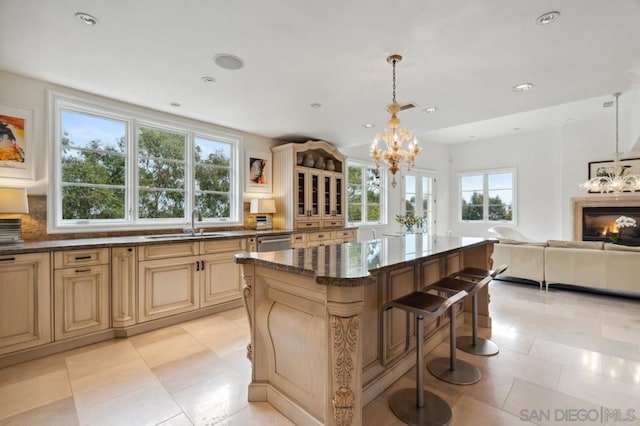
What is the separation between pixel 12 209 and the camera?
269cm

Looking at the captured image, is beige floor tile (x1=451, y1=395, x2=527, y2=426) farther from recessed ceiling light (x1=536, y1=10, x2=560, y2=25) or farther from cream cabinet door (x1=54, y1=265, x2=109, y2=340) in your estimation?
cream cabinet door (x1=54, y1=265, x2=109, y2=340)

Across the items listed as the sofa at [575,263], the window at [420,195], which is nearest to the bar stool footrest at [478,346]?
the sofa at [575,263]

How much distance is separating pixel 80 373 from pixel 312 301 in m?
2.12

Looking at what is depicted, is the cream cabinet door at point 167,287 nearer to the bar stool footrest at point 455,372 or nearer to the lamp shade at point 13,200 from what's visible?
the lamp shade at point 13,200

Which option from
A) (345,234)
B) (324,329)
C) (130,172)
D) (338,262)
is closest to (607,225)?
(345,234)

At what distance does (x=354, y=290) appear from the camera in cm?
145

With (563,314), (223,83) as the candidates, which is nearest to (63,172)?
(223,83)

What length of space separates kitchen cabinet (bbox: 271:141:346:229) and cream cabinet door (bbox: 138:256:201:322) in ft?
6.17

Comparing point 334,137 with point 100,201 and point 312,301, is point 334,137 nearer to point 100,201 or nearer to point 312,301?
point 100,201

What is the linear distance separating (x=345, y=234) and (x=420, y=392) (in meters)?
3.71

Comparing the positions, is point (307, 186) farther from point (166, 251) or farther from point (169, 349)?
point (169, 349)

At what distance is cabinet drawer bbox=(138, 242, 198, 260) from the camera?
314 cm

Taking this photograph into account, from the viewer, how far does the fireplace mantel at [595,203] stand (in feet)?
20.5
